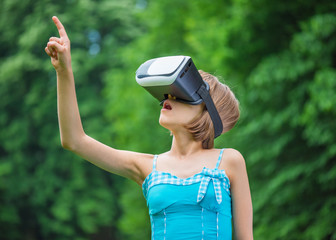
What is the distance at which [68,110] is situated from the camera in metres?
1.93

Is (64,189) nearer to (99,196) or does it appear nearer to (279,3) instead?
(99,196)

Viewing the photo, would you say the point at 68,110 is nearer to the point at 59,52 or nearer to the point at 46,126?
the point at 59,52

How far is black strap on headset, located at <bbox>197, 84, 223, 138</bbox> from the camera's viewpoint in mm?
2064

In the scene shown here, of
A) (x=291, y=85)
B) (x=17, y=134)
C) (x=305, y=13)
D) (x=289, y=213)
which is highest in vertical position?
(x=17, y=134)

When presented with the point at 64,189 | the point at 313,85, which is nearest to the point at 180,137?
the point at 313,85

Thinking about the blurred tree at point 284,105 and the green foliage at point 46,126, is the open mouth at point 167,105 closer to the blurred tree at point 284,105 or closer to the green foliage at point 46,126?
the blurred tree at point 284,105

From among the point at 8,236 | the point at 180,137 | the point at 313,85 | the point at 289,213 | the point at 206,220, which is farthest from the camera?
the point at 8,236

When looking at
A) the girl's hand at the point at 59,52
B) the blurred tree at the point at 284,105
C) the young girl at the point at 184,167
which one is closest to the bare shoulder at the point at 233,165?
the young girl at the point at 184,167

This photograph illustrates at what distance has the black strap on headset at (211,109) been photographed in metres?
2.06

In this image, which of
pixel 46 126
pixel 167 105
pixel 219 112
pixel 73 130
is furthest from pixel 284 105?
pixel 46 126

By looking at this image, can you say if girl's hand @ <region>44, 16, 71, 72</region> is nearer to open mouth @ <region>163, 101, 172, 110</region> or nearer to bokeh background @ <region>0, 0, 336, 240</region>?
open mouth @ <region>163, 101, 172, 110</region>

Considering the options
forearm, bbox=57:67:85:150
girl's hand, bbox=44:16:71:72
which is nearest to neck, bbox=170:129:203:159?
forearm, bbox=57:67:85:150

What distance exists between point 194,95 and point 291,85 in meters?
7.28

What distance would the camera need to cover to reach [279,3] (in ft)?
29.3
